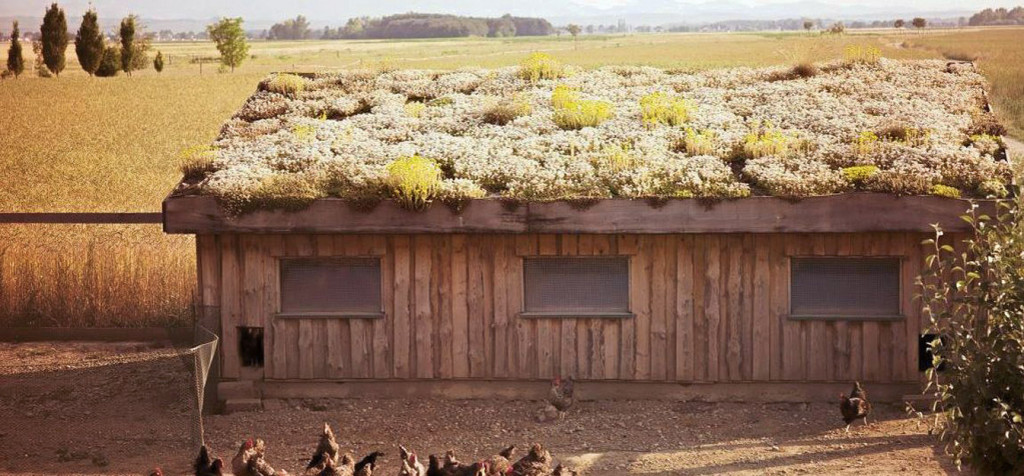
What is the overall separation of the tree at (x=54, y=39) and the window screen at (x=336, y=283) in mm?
38267

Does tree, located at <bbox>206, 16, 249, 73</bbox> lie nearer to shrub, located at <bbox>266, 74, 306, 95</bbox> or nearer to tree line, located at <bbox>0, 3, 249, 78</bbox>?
tree line, located at <bbox>0, 3, 249, 78</bbox>

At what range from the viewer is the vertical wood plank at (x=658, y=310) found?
14.8 m

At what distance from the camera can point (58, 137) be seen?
129ft

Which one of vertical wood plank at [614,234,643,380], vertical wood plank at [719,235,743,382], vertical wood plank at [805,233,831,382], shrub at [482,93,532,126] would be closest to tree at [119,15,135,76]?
shrub at [482,93,532,126]

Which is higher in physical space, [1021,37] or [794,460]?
[1021,37]

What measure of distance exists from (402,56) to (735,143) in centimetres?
7382

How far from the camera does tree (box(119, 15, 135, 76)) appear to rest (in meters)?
59.2

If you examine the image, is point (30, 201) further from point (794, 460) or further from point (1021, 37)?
point (1021, 37)

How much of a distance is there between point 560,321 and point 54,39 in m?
43.6

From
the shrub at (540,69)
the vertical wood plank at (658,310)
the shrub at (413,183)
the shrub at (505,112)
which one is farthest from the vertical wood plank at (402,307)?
the shrub at (540,69)

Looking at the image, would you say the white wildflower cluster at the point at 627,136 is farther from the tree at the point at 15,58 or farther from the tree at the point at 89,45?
the tree at the point at 89,45

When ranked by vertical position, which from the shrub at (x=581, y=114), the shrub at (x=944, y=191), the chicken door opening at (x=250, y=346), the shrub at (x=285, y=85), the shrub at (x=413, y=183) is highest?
the shrub at (x=285, y=85)

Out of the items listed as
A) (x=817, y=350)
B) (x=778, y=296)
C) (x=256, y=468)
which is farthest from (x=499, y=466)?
(x=817, y=350)

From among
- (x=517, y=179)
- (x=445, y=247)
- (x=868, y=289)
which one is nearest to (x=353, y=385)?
(x=445, y=247)
